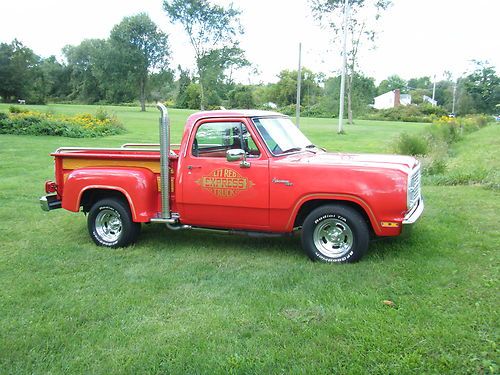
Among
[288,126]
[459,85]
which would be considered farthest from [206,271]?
[459,85]

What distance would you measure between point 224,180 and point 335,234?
59.1 inches

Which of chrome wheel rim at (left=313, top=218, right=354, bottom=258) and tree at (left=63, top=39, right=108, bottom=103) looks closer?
chrome wheel rim at (left=313, top=218, right=354, bottom=258)

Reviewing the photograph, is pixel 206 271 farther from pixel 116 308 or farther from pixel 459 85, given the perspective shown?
pixel 459 85

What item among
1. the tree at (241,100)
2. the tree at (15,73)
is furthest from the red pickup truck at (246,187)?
the tree at (15,73)

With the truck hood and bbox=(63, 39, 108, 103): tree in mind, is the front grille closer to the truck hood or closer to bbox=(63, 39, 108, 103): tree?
the truck hood

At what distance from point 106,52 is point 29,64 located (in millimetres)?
10663

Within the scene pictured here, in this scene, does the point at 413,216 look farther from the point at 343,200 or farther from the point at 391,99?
the point at 391,99

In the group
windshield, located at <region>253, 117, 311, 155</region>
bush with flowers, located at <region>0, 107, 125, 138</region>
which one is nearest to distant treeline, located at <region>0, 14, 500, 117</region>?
bush with flowers, located at <region>0, 107, 125, 138</region>

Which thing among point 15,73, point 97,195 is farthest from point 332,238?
point 15,73

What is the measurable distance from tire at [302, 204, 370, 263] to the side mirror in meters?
1.00

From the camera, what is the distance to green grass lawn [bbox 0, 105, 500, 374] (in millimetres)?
3707

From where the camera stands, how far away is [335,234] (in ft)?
19.2

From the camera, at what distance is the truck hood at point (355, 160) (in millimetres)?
5609

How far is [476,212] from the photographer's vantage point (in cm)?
816
